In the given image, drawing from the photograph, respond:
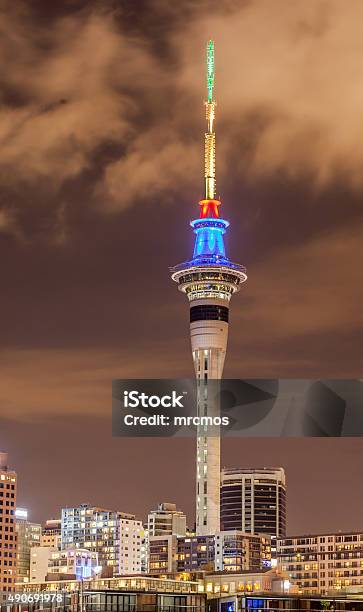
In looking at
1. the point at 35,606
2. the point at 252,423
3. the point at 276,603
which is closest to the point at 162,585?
the point at 35,606

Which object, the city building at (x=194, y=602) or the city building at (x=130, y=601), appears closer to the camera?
the city building at (x=194, y=602)

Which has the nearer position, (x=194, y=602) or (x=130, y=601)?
(x=130, y=601)

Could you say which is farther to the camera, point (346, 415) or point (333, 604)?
point (333, 604)

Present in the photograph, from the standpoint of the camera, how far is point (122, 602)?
138875 millimetres

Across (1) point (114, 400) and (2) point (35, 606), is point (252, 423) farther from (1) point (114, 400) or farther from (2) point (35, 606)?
(2) point (35, 606)

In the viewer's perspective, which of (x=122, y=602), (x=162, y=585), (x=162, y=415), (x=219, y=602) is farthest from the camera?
(x=162, y=585)

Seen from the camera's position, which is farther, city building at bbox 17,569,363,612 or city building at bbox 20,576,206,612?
city building at bbox 20,576,206,612

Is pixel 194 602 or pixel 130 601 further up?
pixel 130 601

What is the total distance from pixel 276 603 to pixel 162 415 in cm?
6170

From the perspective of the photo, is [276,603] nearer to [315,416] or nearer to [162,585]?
[315,416]

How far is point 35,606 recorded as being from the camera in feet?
541

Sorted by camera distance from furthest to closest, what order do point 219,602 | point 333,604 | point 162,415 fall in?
point 219,602 → point 333,604 → point 162,415

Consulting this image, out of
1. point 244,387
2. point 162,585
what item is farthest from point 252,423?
point 162,585

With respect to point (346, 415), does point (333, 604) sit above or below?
below
